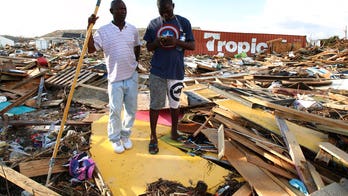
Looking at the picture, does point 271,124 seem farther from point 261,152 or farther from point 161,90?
point 161,90

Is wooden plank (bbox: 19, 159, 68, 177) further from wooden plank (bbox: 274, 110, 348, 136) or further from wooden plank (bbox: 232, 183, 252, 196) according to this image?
wooden plank (bbox: 274, 110, 348, 136)

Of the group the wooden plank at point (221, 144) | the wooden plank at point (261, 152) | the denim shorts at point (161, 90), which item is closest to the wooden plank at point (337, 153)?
the wooden plank at point (261, 152)

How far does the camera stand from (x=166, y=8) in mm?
3414

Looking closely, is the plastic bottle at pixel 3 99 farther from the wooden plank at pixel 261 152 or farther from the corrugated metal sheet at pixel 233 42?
the corrugated metal sheet at pixel 233 42

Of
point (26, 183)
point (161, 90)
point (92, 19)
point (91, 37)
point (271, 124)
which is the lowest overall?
point (26, 183)

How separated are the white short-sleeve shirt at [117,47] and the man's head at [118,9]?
0.12 meters

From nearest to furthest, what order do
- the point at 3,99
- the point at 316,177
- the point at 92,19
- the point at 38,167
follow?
the point at 316,177 → the point at 92,19 → the point at 38,167 → the point at 3,99

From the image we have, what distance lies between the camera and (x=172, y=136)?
Answer: 4.02 metres

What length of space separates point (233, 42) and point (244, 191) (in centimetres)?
2095

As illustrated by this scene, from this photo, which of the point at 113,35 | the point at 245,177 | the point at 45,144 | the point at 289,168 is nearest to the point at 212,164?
the point at 245,177

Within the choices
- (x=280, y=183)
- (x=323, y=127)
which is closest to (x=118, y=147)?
(x=280, y=183)

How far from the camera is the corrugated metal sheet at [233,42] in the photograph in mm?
22047

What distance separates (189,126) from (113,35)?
1782 millimetres

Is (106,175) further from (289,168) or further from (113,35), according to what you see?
(289,168)
